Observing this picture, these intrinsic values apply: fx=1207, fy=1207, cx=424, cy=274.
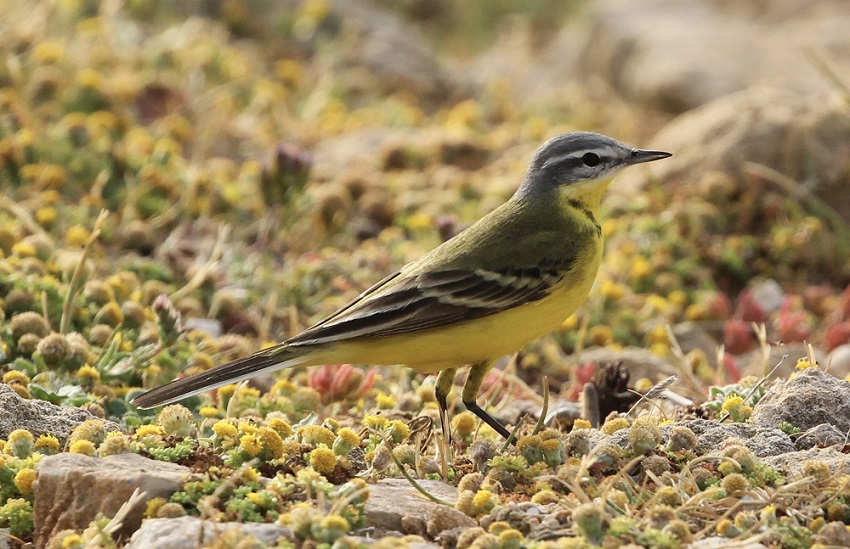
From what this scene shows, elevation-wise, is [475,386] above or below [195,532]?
below

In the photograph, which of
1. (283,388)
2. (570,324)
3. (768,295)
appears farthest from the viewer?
(768,295)

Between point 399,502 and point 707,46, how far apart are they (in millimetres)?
10075

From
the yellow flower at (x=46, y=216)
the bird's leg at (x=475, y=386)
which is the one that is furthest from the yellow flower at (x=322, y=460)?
the yellow flower at (x=46, y=216)

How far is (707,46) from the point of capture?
13.2 metres

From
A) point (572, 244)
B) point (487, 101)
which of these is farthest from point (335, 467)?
point (487, 101)

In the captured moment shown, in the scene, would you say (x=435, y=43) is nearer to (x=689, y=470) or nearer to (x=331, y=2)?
(x=331, y=2)

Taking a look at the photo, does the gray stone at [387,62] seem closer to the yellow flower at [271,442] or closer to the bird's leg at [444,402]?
the bird's leg at [444,402]

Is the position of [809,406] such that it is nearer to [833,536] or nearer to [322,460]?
[833,536]

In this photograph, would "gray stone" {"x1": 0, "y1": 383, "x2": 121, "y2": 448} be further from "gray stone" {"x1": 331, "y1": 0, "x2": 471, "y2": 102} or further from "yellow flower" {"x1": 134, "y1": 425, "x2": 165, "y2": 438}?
"gray stone" {"x1": 331, "y1": 0, "x2": 471, "y2": 102}

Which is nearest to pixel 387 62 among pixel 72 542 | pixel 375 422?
pixel 375 422

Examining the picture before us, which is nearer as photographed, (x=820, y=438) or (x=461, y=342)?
(x=820, y=438)

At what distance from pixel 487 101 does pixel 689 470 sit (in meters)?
7.98

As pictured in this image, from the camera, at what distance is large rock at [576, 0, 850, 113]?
1241 centimetres

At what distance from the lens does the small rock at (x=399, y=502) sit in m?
4.06
